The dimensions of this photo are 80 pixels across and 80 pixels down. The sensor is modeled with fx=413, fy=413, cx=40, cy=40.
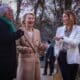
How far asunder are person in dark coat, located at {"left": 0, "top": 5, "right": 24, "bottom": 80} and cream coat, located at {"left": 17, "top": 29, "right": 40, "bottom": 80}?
2.98 feet

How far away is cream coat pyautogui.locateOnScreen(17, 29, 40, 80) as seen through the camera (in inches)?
277

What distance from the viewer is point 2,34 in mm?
5984

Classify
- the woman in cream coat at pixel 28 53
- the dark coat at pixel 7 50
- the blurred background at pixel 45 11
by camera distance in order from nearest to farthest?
1. the dark coat at pixel 7 50
2. the woman in cream coat at pixel 28 53
3. the blurred background at pixel 45 11

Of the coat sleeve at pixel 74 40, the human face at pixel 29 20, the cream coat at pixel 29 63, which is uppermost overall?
the human face at pixel 29 20

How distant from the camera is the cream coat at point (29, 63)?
277 inches

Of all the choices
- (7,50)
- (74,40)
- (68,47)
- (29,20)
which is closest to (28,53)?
(29,20)

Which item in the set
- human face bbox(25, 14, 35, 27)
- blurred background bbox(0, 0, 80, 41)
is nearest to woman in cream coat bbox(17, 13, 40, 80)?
human face bbox(25, 14, 35, 27)

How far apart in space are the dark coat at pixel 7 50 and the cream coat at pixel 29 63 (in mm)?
919

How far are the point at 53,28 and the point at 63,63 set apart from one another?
8570mm

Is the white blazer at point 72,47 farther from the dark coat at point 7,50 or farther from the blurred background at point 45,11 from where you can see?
the blurred background at point 45,11

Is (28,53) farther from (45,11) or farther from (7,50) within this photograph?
(45,11)

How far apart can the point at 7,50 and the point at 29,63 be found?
44.9 inches

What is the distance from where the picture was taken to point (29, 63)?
7.10 meters

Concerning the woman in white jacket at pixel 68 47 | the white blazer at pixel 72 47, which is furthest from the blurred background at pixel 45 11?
the white blazer at pixel 72 47
